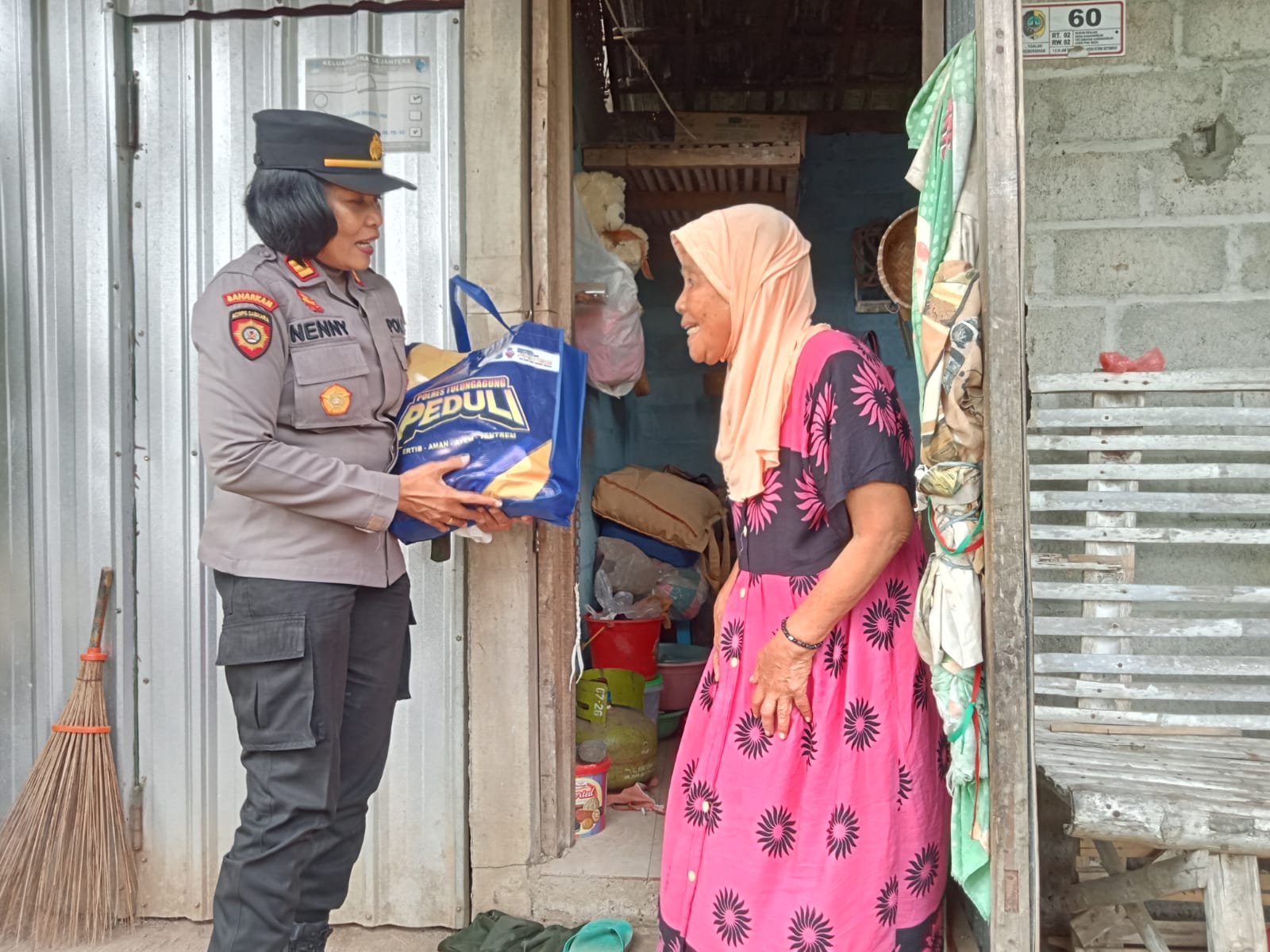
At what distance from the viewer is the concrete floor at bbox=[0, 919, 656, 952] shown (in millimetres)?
2850

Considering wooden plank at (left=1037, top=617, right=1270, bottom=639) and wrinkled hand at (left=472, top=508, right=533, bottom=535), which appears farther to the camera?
wooden plank at (left=1037, top=617, right=1270, bottom=639)

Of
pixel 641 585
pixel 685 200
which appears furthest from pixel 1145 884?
pixel 685 200

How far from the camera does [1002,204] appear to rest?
177 centimetres

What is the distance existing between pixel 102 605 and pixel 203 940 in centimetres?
100

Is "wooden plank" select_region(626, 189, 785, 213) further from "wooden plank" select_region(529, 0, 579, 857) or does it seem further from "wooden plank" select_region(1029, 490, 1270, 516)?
"wooden plank" select_region(1029, 490, 1270, 516)

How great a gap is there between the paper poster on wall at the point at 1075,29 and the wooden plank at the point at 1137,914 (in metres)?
2.09

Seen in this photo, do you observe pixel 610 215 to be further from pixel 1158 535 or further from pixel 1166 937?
pixel 1166 937

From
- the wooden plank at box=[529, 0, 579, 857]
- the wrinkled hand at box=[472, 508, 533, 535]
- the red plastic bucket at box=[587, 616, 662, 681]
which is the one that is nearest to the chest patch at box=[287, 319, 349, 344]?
the wrinkled hand at box=[472, 508, 533, 535]

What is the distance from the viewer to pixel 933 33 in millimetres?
2625

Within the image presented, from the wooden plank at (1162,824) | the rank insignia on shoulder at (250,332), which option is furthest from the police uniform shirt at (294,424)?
the wooden plank at (1162,824)

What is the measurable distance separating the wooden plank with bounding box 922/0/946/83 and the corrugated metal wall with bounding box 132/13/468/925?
1283 mm

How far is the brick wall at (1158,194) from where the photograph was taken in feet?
9.13

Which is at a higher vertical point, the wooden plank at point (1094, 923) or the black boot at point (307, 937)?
the black boot at point (307, 937)

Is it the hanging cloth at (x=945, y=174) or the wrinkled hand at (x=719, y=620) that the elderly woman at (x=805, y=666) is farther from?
the hanging cloth at (x=945, y=174)
